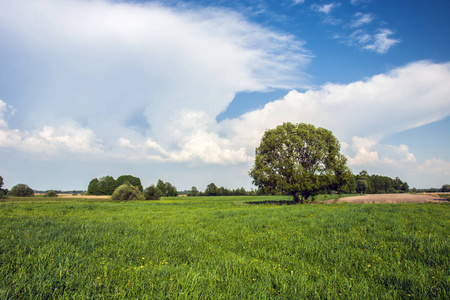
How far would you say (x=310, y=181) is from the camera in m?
32.0

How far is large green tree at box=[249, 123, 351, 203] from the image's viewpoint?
106 feet

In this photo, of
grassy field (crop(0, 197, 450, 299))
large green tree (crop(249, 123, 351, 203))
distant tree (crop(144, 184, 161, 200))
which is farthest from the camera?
distant tree (crop(144, 184, 161, 200))

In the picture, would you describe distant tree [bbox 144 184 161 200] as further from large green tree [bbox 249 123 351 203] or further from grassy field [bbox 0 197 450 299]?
grassy field [bbox 0 197 450 299]

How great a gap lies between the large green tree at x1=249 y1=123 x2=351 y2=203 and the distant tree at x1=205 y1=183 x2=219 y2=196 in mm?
99404

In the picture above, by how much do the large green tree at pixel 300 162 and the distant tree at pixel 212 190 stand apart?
3914 inches

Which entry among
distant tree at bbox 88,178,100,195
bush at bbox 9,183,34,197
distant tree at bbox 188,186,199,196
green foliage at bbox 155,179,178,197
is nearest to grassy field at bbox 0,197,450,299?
bush at bbox 9,183,34,197

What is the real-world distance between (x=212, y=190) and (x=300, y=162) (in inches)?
4051

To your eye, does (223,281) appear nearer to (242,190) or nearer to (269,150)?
(269,150)

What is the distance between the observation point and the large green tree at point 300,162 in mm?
32281

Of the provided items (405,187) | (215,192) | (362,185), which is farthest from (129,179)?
(405,187)

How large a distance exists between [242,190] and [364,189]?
65564 mm

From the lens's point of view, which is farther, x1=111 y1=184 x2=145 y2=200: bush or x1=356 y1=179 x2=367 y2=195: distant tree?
x1=356 y1=179 x2=367 y2=195: distant tree

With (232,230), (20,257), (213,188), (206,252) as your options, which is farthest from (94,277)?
(213,188)

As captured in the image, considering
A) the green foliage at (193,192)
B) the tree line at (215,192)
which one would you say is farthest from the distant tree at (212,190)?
the green foliage at (193,192)
